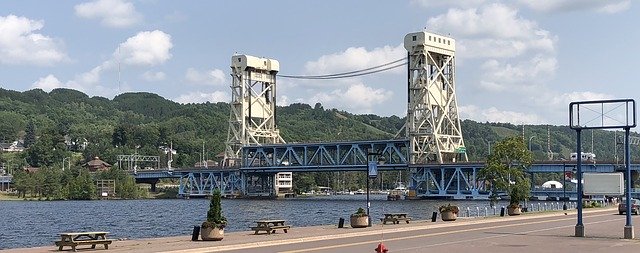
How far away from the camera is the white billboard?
4628 cm

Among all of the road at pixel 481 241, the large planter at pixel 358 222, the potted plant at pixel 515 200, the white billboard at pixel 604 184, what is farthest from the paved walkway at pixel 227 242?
the potted plant at pixel 515 200

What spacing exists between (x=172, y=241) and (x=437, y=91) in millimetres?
159713

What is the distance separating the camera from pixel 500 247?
127 feet

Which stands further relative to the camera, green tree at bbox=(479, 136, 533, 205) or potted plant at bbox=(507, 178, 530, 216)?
green tree at bbox=(479, 136, 533, 205)

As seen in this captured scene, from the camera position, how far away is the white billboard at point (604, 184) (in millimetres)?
46281

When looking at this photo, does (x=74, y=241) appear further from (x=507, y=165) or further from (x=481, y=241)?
(x=507, y=165)

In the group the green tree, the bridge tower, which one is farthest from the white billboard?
the bridge tower

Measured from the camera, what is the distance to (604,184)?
46.7m

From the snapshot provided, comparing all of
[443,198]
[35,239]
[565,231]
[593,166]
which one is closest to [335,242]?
[565,231]

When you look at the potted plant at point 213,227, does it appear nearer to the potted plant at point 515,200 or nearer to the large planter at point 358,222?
the large planter at point 358,222

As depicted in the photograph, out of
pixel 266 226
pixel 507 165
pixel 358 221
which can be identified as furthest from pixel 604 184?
pixel 507 165

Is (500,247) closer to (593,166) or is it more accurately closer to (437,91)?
(593,166)

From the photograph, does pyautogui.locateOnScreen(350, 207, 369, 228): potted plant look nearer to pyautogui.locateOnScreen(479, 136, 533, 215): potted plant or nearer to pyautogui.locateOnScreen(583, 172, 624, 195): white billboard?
pyautogui.locateOnScreen(583, 172, 624, 195): white billboard

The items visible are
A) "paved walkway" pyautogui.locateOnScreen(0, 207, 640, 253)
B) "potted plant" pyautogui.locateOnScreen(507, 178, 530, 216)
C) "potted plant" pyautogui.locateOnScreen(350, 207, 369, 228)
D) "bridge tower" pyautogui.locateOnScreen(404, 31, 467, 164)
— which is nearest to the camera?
"paved walkway" pyautogui.locateOnScreen(0, 207, 640, 253)
